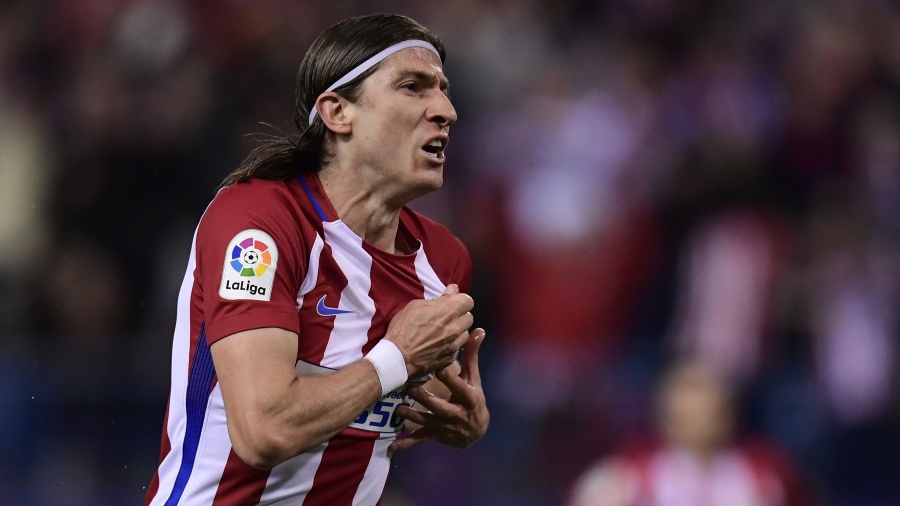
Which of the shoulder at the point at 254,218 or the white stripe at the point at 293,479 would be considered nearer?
the shoulder at the point at 254,218

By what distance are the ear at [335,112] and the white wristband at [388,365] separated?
720 mm

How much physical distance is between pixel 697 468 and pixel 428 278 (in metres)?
2.68

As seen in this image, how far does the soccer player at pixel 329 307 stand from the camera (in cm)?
324

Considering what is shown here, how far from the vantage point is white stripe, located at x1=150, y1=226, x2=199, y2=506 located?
3.50m

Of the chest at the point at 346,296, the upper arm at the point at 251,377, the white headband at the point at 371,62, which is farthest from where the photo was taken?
the white headband at the point at 371,62

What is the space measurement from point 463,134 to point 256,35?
1.83m

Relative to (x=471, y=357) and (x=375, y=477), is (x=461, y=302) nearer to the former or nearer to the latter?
(x=471, y=357)

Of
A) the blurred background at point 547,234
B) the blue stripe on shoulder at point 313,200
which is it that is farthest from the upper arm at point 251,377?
the blurred background at point 547,234

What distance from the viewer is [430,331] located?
351cm

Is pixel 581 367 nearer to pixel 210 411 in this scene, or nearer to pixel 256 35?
pixel 256 35

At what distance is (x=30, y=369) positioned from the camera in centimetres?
730

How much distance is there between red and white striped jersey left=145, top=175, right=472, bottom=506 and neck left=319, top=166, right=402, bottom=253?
0.17 feet

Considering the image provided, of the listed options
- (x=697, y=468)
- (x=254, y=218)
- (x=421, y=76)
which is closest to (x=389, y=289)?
(x=254, y=218)

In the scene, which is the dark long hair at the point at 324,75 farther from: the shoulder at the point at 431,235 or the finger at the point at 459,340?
the finger at the point at 459,340
